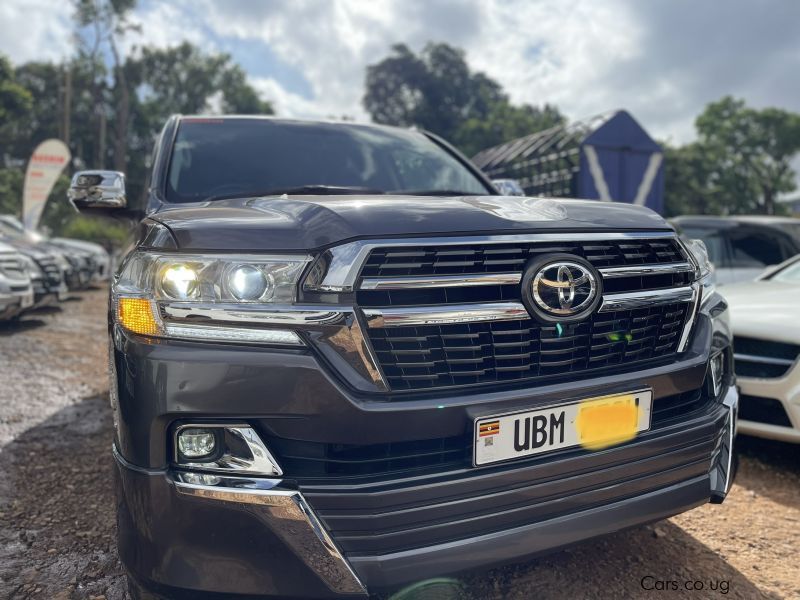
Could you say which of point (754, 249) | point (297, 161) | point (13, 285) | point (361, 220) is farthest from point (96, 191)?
point (754, 249)

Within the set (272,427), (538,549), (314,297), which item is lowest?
(538,549)

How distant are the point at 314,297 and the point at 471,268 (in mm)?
414

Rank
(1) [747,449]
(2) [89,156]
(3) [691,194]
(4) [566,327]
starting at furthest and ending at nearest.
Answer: (2) [89,156] < (3) [691,194] < (1) [747,449] < (4) [566,327]

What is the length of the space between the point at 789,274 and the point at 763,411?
1802mm

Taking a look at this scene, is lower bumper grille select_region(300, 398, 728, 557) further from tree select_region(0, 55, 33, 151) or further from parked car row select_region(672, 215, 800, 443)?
tree select_region(0, 55, 33, 151)

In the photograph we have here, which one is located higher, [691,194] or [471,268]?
[691,194]

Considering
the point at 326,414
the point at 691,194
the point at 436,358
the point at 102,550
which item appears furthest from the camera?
the point at 691,194

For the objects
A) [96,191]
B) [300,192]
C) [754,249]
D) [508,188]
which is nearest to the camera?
[300,192]

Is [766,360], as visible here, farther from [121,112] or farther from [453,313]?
[121,112]

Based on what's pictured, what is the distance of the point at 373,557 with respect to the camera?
1.45 m

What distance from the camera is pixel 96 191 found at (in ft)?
8.52

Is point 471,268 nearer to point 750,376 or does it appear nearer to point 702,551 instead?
point 702,551

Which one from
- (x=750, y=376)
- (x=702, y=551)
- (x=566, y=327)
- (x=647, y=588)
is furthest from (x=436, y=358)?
(x=750, y=376)

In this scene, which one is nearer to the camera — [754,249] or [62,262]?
[754,249]
